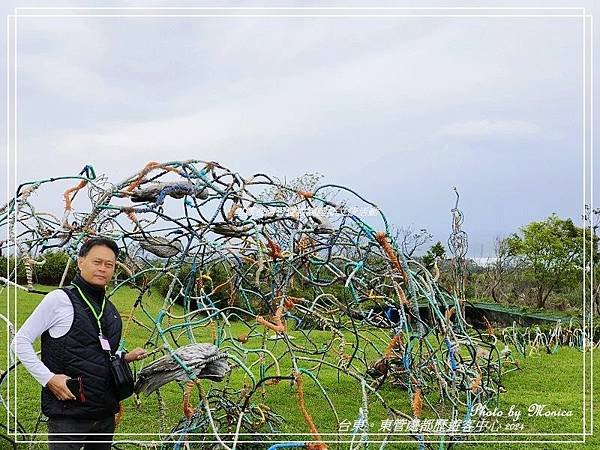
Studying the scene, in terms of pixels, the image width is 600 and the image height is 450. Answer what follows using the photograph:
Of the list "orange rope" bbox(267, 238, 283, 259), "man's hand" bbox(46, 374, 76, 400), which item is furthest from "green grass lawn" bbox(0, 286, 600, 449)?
"man's hand" bbox(46, 374, 76, 400)

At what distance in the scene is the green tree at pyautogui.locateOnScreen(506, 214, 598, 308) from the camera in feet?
32.6

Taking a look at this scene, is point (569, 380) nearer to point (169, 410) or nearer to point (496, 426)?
point (496, 426)

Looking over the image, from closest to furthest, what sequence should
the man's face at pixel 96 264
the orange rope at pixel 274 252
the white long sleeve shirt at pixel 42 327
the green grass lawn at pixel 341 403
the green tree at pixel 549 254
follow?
1. the white long sleeve shirt at pixel 42 327
2. the man's face at pixel 96 264
3. the orange rope at pixel 274 252
4. the green grass lawn at pixel 341 403
5. the green tree at pixel 549 254

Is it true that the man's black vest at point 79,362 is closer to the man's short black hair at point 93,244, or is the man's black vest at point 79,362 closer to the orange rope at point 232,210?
the man's short black hair at point 93,244

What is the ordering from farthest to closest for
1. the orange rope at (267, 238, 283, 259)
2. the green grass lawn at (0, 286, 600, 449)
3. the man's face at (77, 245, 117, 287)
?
1. the green grass lawn at (0, 286, 600, 449)
2. the orange rope at (267, 238, 283, 259)
3. the man's face at (77, 245, 117, 287)

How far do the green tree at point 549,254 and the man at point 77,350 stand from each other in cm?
864

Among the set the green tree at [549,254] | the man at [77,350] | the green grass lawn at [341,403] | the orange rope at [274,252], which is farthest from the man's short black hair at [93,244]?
the green tree at [549,254]

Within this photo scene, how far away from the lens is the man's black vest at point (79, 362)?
2189mm

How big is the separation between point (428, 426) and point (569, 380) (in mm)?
2560

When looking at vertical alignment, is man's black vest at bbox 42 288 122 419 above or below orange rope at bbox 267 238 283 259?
below

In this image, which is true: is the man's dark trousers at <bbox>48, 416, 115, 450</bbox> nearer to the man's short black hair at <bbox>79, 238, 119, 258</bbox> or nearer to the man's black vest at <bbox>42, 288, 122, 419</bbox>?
the man's black vest at <bbox>42, 288, 122, 419</bbox>

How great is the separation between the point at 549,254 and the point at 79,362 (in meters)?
8.99

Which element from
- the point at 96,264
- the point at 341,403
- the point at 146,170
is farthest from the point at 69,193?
the point at 341,403

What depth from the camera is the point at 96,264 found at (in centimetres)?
223
